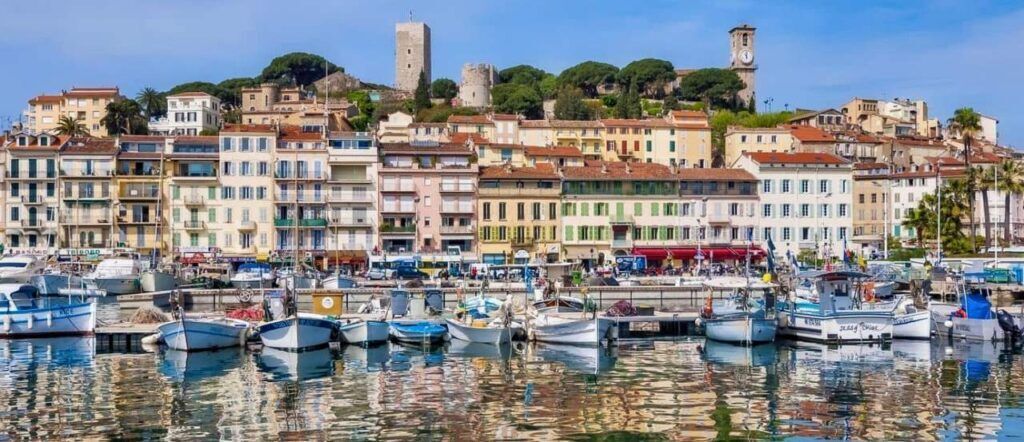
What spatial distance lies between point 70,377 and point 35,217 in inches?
2093

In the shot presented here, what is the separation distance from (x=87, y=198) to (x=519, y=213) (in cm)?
3092

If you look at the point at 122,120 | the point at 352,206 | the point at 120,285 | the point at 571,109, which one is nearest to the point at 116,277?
the point at 120,285

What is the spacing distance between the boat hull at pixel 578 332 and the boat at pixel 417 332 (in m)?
3.60

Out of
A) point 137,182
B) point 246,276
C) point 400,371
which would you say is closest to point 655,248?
point 246,276

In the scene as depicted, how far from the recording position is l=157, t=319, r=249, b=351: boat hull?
39.2 metres

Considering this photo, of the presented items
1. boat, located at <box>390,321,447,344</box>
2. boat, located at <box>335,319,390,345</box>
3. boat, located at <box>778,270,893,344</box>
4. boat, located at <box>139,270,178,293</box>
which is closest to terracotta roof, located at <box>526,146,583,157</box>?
boat, located at <box>139,270,178,293</box>

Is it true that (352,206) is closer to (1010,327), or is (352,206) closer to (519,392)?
(1010,327)

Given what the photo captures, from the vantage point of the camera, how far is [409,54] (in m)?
170

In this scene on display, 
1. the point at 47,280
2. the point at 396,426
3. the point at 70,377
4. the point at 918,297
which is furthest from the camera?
the point at 47,280

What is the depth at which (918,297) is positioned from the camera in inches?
1934

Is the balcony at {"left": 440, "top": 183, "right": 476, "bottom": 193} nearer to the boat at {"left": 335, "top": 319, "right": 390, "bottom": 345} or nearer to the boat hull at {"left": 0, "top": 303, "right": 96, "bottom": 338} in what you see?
the boat hull at {"left": 0, "top": 303, "right": 96, "bottom": 338}

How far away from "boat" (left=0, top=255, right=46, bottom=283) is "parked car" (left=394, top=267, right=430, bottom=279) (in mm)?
21735

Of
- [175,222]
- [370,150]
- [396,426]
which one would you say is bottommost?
[396,426]

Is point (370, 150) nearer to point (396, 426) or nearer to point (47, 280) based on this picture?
point (47, 280)
